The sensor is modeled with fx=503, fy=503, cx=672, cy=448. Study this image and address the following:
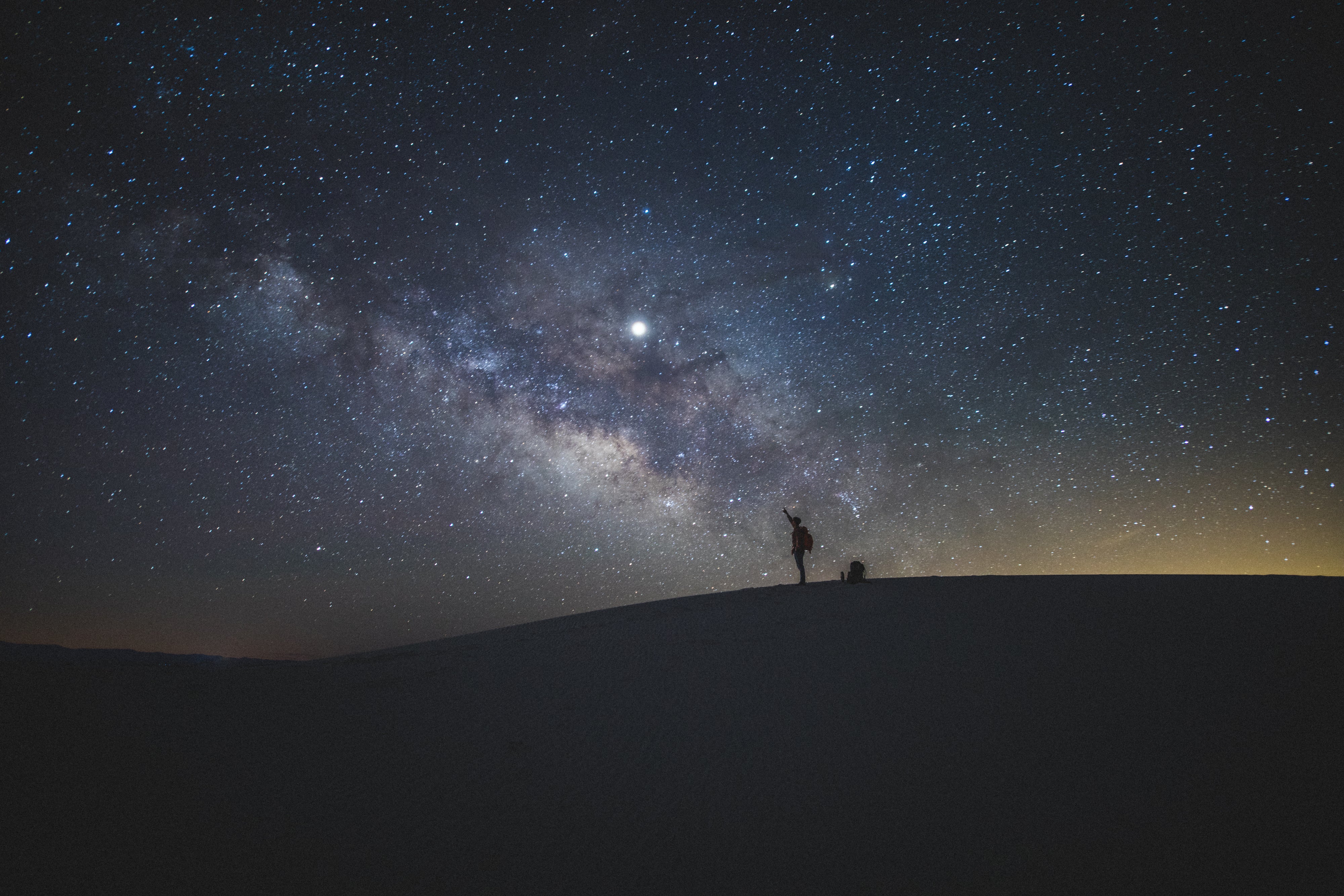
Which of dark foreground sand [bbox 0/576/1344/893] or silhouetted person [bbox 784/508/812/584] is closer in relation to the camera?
dark foreground sand [bbox 0/576/1344/893]

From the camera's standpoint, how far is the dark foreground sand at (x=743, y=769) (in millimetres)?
3416

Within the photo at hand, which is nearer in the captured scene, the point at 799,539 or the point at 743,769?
the point at 743,769

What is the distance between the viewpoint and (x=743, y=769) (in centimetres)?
479

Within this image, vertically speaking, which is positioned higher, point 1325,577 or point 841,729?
point 1325,577

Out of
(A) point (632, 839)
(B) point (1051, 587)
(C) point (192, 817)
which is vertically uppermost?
(B) point (1051, 587)

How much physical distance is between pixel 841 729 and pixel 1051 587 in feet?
24.0

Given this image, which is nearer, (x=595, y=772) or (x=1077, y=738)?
(x=1077, y=738)

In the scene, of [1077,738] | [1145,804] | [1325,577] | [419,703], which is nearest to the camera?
[1145,804]

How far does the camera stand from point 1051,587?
32.6ft

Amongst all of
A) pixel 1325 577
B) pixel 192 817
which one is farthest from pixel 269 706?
pixel 1325 577

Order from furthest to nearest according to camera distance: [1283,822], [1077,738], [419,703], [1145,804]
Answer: [419,703]
[1077,738]
[1145,804]
[1283,822]

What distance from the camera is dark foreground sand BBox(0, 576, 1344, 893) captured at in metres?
3.42

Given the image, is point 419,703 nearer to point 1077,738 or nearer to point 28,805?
point 28,805

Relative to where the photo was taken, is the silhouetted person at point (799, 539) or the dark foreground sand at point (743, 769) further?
the silhouetted person at point (799, 539)
